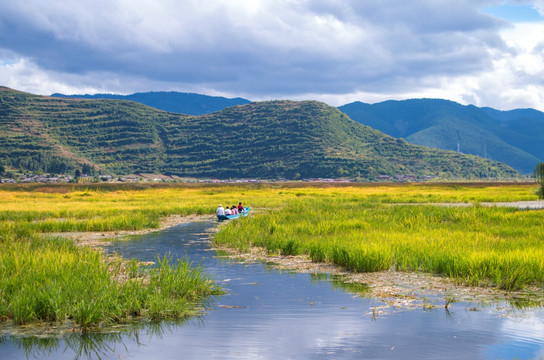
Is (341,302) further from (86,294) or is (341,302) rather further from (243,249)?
(243,249)

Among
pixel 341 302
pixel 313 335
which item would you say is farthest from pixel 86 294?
pixel 341 302

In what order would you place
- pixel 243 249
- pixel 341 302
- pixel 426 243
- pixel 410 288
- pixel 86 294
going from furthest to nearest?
pixel 243 249, pixel 426 243, pixel 410 288, pixel 341 302, pixel 86 294

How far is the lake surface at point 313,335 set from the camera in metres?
10.8

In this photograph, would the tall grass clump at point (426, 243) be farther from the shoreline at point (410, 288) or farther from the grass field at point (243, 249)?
the shoreline at point (410, 288)

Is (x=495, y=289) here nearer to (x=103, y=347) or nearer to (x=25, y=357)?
(x=103, y=347)

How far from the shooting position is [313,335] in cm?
1182

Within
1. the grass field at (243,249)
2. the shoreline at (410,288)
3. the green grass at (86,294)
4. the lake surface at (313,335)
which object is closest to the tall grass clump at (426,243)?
the grass field at (243,249)

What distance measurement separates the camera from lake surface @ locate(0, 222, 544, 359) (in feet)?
35.3

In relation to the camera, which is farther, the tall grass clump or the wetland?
the tall grass clump

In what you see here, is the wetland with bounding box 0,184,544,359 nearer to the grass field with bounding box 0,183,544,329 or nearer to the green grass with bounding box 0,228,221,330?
the grass field with bounding box 0,183,544,329

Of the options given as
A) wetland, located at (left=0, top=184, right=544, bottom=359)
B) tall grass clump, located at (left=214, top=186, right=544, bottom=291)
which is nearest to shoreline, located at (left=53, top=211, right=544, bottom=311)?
wetland, located at (left=0, top=184, right=544, bottom=359)

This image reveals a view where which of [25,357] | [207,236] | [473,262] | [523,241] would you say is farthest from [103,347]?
[207,236]

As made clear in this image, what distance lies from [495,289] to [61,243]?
57.9 feet

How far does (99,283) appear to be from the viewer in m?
13.7
